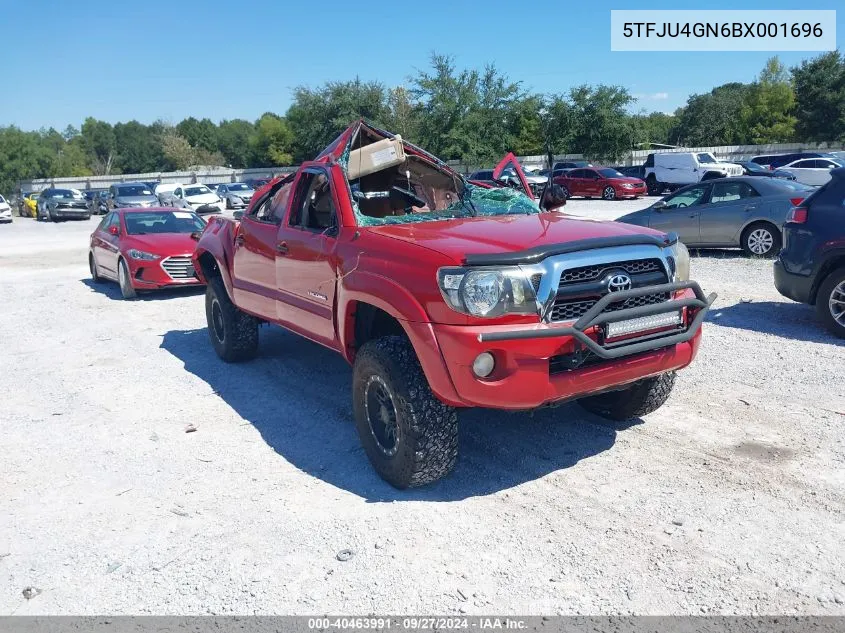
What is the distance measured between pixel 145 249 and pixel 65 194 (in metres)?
30.5

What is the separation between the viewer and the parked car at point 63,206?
37219mm

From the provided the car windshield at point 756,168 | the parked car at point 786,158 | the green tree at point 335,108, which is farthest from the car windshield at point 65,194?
the parked car at point 786,158

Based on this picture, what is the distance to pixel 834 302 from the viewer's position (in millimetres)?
7125

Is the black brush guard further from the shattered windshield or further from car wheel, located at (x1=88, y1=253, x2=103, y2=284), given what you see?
car wheel, located at (x1=88, y1=253, x2=103, y2=284)

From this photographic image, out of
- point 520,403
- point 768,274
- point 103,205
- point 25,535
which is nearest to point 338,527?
point 520,403

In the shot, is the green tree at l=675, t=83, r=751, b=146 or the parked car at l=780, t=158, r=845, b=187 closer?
the parked car at l=780, t=158, r=845, b=187

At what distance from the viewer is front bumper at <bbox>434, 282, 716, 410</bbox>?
3.73m

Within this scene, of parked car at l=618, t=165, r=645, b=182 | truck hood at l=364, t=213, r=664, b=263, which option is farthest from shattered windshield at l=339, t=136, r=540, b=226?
parked car at l=618, t=165, r=645, b=182

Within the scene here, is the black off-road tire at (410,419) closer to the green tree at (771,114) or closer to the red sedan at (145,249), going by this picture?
the red sedan at (145,249)

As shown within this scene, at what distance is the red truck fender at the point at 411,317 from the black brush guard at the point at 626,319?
310 mm

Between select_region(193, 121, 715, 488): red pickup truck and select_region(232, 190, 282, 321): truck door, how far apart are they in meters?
0.36

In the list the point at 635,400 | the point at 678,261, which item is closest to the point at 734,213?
the point at 635,400

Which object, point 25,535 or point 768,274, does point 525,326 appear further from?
point 768,274

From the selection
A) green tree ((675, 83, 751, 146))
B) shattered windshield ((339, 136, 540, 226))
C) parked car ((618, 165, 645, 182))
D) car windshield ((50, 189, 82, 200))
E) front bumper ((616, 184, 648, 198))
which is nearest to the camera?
shattered windshield ((339, 136, 540, 226))
